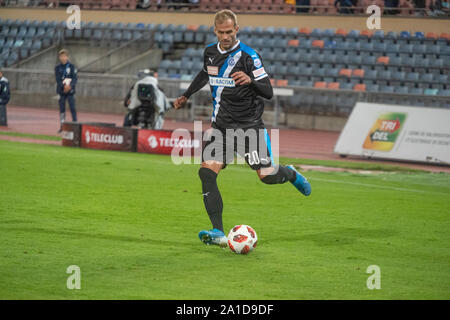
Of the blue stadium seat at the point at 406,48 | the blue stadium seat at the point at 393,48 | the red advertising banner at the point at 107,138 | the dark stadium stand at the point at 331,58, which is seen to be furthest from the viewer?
the blue stadium seat at the point at 393,48

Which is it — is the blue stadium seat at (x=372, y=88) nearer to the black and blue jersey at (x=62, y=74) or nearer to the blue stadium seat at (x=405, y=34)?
the blue stadium seat at (x=405, y=34)

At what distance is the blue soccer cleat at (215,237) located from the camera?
8.44 meters

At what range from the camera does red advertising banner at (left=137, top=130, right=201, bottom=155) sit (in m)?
19.3

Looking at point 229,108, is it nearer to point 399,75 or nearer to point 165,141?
point 165,141

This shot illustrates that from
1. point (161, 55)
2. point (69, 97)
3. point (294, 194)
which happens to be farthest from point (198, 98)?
point (294, 194)

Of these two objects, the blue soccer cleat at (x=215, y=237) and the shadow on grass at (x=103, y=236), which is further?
the shadow on grass at (x=103, y=236)

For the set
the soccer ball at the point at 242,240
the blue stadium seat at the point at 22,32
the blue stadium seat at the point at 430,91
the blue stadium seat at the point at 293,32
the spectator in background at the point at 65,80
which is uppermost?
the blue stadium seat at the point at 22,32

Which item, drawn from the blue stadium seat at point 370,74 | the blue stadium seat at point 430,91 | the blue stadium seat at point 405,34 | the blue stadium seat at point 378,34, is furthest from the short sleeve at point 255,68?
the blue stadium seat at point 378,34

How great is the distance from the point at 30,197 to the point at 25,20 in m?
32.0

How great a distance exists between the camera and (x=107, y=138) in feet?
67.2

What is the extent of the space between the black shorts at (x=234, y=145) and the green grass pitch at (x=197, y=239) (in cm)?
96

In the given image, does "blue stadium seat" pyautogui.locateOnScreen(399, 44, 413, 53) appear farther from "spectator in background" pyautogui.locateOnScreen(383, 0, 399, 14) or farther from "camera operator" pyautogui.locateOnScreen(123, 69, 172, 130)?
"camera operator" pyautogui.locateOnScreen(123, 69, 172, 130)

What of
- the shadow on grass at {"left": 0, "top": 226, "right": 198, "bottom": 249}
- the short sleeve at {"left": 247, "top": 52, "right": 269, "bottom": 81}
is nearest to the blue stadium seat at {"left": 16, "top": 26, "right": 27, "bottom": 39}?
the shadow on grass at {"left": 0, "top": 226, "right": 198, "bottom": 249}

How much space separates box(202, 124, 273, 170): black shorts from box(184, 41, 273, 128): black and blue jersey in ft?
0.25
